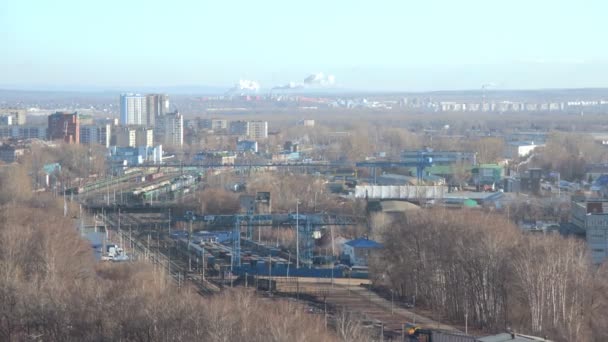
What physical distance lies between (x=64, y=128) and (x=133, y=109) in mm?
15550

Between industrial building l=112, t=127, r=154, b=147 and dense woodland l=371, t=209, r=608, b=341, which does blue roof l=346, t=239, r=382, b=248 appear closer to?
dense woodland l=371, t=209, r=608, b=341

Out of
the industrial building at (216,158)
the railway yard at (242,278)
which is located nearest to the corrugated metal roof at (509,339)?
the railway yard at (242,278)

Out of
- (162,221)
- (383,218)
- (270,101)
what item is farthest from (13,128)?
(270,101)

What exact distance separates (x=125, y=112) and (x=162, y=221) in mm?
29904

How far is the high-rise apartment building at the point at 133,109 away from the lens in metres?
43.6

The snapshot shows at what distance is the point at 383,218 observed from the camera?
1257 centimetres

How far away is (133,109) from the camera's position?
4394 centimetres

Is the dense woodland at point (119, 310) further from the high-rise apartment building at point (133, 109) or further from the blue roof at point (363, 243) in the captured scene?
the high-rise apartment building at point (133, 109)

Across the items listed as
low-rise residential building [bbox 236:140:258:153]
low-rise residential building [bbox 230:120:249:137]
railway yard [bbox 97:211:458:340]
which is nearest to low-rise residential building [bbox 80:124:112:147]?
low-rise residential building [bbox 236:140:258:153]

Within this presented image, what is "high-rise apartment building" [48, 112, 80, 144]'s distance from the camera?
92.5 ft

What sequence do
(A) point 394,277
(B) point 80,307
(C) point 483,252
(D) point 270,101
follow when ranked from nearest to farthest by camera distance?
1. (B) point 80,307
2. (C) point 483,252
3. (A) point 394,277
4. (D) point 270,101

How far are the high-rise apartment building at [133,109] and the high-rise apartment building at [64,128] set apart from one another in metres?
14.2

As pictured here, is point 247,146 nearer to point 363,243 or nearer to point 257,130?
point 257,130

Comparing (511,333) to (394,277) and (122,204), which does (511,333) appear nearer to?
(394,277)
